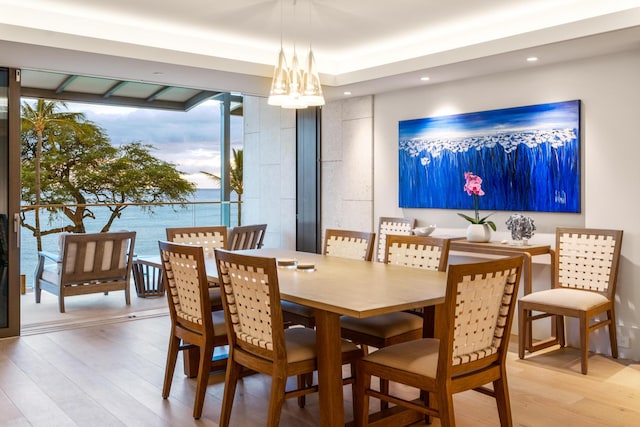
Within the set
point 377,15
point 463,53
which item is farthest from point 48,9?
point 463,53

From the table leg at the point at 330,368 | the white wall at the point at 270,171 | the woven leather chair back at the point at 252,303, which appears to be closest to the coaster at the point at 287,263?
the woven leather chair back at the point at 252,303

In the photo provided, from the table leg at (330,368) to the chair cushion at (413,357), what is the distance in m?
0.17

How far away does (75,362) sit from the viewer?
434 cm

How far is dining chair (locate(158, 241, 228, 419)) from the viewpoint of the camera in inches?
128

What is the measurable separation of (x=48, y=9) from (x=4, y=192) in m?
1.60

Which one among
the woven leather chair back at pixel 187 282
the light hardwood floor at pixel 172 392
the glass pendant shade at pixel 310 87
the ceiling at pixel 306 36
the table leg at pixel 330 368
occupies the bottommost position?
the light hardwood floor at pixel 172 392

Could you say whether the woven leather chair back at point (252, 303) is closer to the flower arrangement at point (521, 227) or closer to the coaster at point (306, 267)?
the coaster at point (306, 267)

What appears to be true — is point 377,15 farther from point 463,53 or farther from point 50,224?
point 50,224

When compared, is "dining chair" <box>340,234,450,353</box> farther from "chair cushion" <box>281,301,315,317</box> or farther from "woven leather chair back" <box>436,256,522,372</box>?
"woven leather chair back" <box>436,256,522,372</box>

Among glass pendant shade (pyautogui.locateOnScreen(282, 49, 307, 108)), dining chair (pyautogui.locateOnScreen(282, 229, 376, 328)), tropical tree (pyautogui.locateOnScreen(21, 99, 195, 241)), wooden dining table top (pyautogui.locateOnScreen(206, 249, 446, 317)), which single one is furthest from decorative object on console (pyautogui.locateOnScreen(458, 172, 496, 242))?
tropical tree (pyautogui.locateOnScreen(21, 99, 195, 241))

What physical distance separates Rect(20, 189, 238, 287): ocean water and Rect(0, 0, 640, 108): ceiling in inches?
106

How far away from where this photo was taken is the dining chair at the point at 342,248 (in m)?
3.81

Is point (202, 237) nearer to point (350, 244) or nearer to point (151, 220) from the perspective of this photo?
point (350, 244)

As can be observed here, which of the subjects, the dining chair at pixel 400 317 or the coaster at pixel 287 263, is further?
the coaster at pixel 287 263
